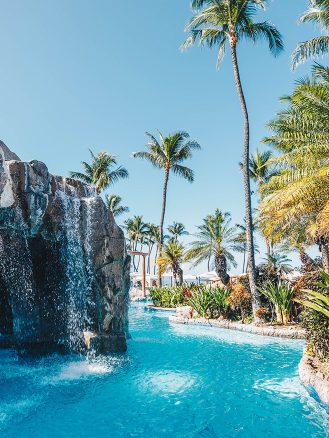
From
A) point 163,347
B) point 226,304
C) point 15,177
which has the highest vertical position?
point 15,177

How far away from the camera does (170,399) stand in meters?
5.72

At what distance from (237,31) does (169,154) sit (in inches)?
540

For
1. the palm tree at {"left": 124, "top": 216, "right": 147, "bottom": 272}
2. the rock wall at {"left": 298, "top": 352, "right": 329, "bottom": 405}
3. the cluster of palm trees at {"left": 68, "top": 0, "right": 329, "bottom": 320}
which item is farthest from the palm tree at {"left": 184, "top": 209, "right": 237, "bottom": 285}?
the palm tree at {"left": 124, "top": 216, "right": 147, "bottom": 272}

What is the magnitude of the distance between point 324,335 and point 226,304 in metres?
9.31

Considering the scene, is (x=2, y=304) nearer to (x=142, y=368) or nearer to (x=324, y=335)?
(x=142, y=368)

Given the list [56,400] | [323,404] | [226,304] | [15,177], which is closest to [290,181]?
[226,304]

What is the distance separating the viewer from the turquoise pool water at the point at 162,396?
4.59 m

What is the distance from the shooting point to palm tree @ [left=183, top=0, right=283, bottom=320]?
14.7 metres

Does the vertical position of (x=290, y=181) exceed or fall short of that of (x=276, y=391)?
it exceeds it

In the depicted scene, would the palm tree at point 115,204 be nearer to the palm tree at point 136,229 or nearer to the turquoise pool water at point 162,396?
the palm tree at point 136,229

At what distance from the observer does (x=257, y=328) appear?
12.2 metres

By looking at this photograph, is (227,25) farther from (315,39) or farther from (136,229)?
(136,229)

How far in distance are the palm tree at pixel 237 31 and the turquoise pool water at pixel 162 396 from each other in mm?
6364

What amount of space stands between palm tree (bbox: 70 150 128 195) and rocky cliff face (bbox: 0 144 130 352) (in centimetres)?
2069
